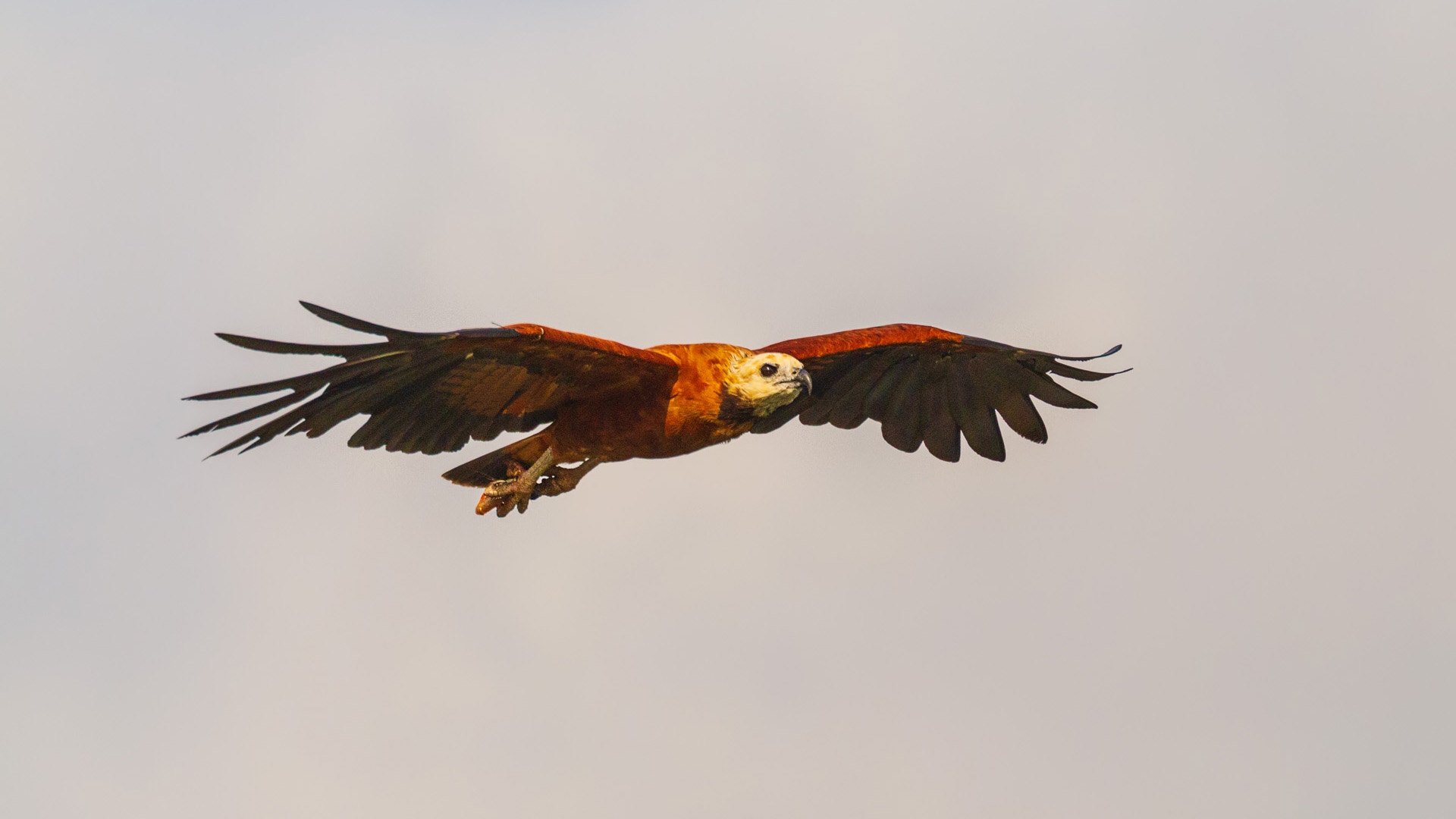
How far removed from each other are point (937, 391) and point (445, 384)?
508 cm

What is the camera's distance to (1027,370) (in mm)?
14961

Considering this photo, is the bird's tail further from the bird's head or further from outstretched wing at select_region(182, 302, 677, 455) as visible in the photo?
the bird's head

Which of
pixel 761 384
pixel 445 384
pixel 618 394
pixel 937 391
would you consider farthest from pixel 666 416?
pixel 937 391

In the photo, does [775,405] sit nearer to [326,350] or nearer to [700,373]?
[700,373]

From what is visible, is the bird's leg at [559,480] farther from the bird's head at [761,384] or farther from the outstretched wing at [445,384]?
the bird's head at [761,384]

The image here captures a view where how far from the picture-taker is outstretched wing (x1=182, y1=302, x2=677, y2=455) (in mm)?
11062

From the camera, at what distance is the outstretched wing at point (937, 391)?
1436 cm

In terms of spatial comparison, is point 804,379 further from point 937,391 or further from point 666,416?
point 937,391

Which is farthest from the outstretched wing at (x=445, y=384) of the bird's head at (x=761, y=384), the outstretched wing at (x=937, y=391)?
the outstretched wing at (x=937, y=391)

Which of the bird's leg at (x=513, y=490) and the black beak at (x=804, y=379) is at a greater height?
the black beak at (x=804, y=379)

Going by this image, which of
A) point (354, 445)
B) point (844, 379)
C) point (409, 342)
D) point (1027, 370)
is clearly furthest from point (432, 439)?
point (1027, 370)

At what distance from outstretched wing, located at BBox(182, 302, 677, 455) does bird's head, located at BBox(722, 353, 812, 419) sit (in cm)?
49

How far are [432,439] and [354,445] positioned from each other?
25.3 inches

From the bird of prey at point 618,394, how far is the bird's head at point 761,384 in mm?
11
